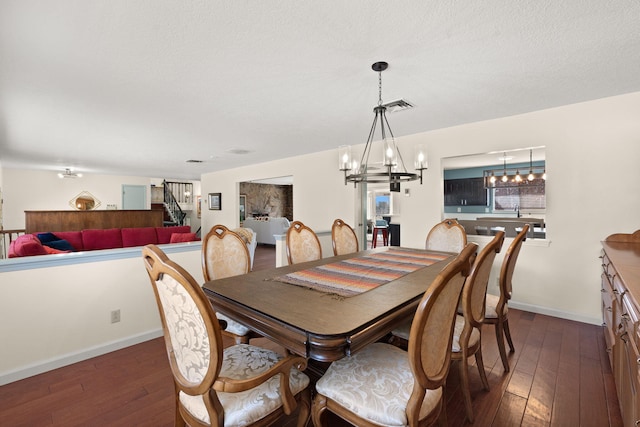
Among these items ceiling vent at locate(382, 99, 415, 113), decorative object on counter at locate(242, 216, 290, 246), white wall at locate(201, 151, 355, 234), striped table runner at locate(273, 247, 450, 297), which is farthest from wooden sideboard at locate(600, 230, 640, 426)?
decorative object on counter at locate(242, 216, 290, 246)

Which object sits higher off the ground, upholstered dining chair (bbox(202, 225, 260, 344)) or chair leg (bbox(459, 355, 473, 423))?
upholstered dining chair (bbox(202, 225, 260, 344))

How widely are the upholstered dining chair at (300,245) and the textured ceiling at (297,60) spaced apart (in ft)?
4.35

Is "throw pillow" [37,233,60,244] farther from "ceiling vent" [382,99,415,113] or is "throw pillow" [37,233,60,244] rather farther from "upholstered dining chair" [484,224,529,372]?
"upholstered dining chair" [484,224,529,372]

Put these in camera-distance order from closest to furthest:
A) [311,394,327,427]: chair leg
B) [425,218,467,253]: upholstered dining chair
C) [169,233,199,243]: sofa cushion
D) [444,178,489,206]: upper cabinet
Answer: [311,394,327,427]: chair leg < [425,218,467,253]: upholstered dining chair < [169,233,199,243]: sofa cushion < [444,178,489,206]: upper cabinet

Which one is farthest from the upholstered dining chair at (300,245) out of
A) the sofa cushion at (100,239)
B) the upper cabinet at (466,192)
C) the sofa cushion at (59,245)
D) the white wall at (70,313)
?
the upper cabinet at (466,192)

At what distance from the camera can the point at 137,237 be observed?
554cm

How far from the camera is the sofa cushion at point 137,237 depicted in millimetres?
5448

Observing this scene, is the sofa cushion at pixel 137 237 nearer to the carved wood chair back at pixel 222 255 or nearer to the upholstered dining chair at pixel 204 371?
the carved wood chair back at pixel 222 255

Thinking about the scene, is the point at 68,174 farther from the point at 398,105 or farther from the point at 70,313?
the point at 398,105

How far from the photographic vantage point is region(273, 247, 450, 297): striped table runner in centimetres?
167

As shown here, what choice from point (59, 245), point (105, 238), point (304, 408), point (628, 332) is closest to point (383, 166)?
point (628, 332)

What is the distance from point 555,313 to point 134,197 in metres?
11.4

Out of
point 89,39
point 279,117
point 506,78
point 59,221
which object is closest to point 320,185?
point 279,117

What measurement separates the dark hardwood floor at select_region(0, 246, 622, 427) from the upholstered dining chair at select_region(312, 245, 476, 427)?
0.63m
